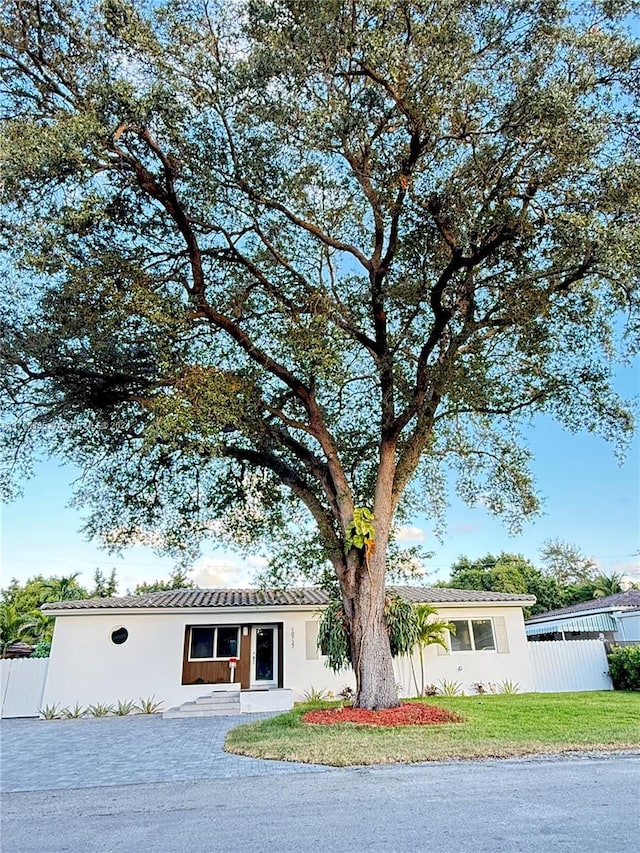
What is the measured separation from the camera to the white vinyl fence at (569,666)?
17.1 metres

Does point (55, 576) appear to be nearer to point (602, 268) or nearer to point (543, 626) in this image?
A: point (543, 626)

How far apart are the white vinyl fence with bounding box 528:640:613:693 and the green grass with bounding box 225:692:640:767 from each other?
24.4 feet

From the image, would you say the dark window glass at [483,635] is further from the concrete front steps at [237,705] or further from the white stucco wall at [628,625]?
the concrete front steps at [237,705]

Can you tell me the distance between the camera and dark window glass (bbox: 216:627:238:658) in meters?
17.3

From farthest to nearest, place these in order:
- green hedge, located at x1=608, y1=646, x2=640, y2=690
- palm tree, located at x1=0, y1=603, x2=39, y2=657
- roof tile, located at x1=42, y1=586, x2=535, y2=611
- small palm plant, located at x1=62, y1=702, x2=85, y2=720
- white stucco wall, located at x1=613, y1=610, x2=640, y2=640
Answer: palm tree, located at x1=0, y1=603, x2=39, y2=657 → white stucco wall, located at x1=613, y1=610, x2=640, y2=640 → green hedge, located at x1=608, y1=646, x2=640, y2=690 → roof tile, located at x1=42, y1=586, x2=535, y2=611 → small palm plant, located at x1=62, y1=702, x2=85, y2=720

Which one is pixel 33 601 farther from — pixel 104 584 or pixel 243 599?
pixel 243 599

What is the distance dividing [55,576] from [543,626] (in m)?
25.4

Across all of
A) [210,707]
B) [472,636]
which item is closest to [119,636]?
[210,707]

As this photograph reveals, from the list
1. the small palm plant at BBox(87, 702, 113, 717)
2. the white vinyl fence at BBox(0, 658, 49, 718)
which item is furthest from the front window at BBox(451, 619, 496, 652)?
the white vinyl fence at BBox(0, 658, 49, 718)

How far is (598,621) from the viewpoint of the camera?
2100cm

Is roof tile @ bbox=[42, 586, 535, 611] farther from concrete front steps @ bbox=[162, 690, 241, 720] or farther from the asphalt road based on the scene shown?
the asphalt road

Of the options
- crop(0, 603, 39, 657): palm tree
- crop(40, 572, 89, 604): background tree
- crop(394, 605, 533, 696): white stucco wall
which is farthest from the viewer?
crop(40, 572, 89, 604): background tree

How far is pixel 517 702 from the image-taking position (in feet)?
41.7

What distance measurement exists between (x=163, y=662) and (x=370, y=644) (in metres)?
8.79
